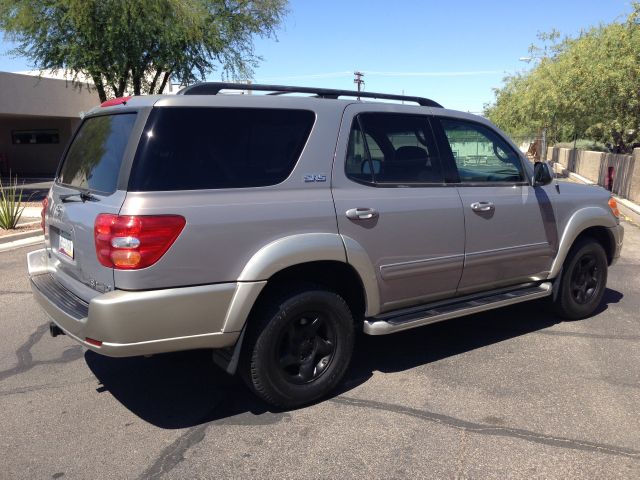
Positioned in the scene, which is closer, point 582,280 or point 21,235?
point 582,280

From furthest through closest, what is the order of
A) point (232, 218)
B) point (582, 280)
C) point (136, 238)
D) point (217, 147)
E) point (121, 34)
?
point (121, 34) → point (582, 280) → point (217, 147) → point (232, 218) → point (136, 238)

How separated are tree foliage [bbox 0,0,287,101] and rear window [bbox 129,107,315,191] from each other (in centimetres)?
1314

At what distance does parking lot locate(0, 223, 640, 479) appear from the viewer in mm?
3236

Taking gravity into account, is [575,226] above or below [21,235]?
above

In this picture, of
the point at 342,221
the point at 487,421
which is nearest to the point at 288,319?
the point at 342,221

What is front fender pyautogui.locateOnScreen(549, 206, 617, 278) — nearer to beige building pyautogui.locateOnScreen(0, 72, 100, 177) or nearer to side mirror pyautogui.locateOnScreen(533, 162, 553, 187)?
side mirror pyautogui.locateOnScreen(533, 162, 553, 187)

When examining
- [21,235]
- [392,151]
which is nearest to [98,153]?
[392,151]

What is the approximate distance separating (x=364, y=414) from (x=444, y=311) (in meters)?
1.07

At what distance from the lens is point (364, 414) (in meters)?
3.83

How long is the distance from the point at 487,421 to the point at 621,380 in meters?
1.31

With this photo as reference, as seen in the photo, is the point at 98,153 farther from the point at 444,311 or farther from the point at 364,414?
the point at 444,311

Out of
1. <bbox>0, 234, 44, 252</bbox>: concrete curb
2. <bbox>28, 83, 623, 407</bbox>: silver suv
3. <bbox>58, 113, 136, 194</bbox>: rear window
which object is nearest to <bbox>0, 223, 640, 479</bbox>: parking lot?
<bbox>28, 83, 623, 407</bbox>: silver suv

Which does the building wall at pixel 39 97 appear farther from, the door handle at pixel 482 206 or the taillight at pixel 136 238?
the taillight at pixel 136 238

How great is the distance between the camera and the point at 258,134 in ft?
12.3
